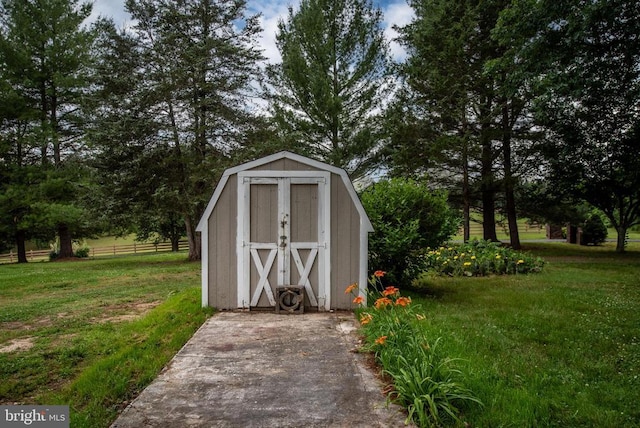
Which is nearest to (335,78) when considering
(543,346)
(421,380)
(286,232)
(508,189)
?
(508,189)

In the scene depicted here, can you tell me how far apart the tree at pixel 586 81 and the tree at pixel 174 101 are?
31.1 feet

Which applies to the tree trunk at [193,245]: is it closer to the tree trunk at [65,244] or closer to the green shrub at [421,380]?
the tree trunk at [65,244]

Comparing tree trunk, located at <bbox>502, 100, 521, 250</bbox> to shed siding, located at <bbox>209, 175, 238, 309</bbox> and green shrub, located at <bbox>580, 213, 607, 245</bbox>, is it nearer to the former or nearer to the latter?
green shrub, located at <bbox>580, 213, 607, 245</bbox>

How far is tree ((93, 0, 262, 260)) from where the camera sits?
13.5 metres

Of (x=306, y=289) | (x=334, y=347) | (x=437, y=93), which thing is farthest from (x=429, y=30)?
(x=334, y=347)

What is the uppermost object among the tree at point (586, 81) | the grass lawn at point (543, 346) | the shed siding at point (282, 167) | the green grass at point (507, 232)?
the tree at point (586, 81)

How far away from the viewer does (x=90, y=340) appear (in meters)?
4.71

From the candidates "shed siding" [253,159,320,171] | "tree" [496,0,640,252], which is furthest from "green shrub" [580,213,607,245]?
"shed siding" [253,159,320,171]

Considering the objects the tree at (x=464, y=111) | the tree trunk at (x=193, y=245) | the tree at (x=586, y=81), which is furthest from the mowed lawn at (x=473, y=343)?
the tree at (x=464, y=111)

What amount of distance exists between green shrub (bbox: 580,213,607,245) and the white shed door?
18.7 metres

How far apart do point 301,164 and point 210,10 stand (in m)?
12.4

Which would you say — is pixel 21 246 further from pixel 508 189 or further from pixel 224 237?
pixel 508 189

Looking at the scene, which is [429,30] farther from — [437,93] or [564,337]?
[564,337]

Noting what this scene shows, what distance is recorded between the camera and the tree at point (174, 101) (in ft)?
44.2
